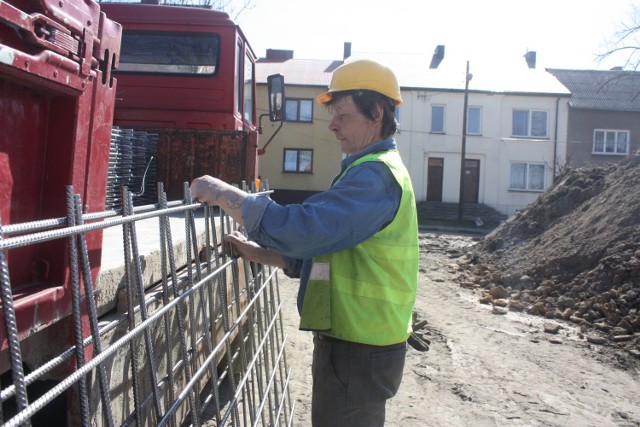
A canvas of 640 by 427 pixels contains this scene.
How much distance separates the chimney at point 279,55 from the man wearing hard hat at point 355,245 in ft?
104

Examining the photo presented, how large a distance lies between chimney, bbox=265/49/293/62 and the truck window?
90.9 feet

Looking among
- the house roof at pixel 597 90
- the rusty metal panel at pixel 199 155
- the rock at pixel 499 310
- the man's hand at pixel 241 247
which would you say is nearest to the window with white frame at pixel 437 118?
the house roof at pixel 597 90

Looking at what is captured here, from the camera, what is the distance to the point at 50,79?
1.55 meters

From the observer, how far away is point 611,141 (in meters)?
31.0

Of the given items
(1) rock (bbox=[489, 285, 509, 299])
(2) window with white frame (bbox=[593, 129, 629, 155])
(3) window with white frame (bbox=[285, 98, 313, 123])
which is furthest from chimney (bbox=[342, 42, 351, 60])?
(1) rock (bbox=[489, 285, 509, 299])

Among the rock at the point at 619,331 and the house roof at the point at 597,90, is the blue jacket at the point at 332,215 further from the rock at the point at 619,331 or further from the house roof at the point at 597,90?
the house roof at the point at 597,90

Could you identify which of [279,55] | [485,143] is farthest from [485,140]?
[279,55]

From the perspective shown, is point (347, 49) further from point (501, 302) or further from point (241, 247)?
point (241, 247)

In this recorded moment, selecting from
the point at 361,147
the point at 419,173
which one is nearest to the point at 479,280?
the point at 361,147

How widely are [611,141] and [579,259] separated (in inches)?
996

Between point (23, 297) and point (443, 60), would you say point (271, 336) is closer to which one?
point (23, 297)

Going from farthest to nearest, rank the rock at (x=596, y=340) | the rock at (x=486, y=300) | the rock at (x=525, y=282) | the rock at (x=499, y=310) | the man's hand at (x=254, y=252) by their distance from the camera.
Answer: the rock at (x=525, y=282), the rock at (x=486, y=300), the rock at (x=499, y=310), the rock at (x=596, y=340), the man's hand at (x=254, y=252)

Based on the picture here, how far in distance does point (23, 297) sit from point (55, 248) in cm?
20

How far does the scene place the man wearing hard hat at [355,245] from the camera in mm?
1993
